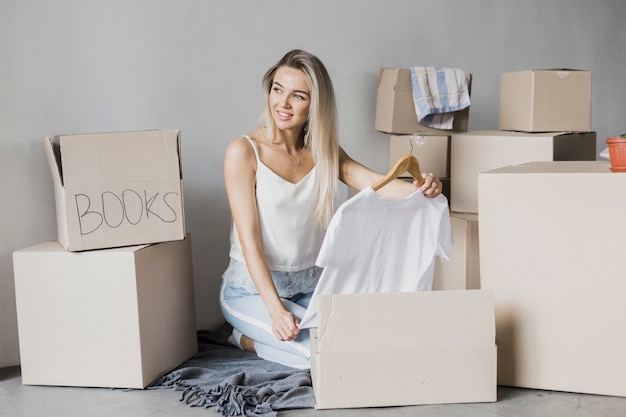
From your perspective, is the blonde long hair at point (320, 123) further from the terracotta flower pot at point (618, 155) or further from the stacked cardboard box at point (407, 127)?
the terracotta flower pot at point (618, 155)

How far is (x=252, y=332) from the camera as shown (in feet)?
7.80

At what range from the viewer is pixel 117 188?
2141mm

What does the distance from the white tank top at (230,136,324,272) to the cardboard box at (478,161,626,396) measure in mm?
565

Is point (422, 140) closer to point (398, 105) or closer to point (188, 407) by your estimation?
point (398, 105)

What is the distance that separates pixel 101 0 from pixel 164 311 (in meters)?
1.03

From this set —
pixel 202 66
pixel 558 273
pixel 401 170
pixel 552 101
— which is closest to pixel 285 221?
pixel 401 170

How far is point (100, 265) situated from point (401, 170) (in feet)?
2.92

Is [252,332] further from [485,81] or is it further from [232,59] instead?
[485,81]

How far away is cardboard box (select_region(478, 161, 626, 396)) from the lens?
195cm

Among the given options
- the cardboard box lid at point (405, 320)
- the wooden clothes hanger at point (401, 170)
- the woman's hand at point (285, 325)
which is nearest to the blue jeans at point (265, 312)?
the woman's hand at point (285, 325)

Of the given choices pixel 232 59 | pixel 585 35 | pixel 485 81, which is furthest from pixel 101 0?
pixel 585 35

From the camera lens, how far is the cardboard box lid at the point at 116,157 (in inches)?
82.8

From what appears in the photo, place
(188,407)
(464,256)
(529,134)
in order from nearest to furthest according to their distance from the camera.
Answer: (188,407)
(464,256)
(529,134)

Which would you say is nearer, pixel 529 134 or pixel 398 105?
pixel 529 134
